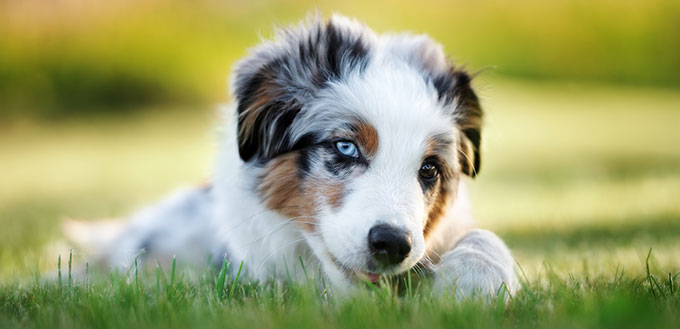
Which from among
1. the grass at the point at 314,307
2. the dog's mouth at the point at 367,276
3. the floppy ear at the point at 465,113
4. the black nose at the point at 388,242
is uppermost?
the floppy ear at the point at 465,113

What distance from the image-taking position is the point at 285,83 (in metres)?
3.77

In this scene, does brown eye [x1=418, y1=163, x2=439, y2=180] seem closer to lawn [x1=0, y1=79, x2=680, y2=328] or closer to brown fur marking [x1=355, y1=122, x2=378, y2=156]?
brown fur marking [x1=355, y1=122, x2=378, y2=156]

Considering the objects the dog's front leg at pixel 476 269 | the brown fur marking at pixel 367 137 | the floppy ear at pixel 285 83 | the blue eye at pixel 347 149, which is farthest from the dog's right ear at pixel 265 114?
the dog's front leg at pixel 476 269

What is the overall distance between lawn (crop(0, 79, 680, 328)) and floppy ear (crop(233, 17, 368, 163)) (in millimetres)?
728

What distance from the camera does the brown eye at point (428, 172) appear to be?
353cm

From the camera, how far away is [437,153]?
3.57 m

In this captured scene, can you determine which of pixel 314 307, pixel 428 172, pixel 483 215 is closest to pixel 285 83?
pixel 428 172

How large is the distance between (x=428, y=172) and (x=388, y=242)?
0.70 m

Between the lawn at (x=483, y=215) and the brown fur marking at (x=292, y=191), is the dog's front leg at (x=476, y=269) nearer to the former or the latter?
the lawn at (x=483, y=215)

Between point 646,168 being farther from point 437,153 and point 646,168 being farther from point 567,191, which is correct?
point 437,153

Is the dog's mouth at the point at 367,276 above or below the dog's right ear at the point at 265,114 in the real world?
below

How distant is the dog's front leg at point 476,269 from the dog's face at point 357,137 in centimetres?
20

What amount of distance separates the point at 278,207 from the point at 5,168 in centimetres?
849

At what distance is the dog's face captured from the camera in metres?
3.15
